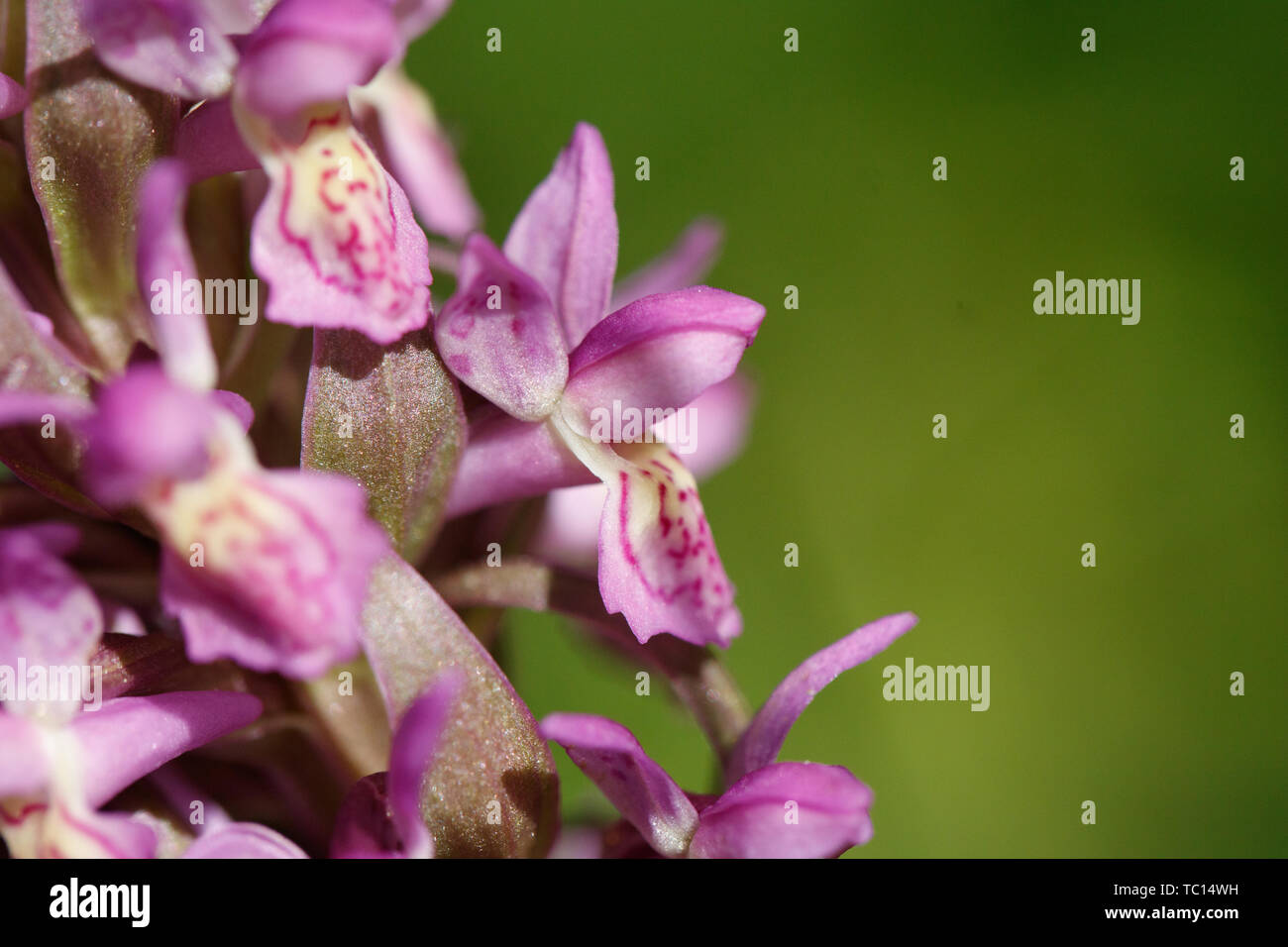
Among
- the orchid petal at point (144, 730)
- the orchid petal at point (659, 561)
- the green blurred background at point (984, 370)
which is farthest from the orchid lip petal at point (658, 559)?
the green blurred background at point (984, 370)

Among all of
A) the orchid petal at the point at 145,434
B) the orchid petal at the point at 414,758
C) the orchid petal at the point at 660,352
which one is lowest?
the orchid petal at the point at 414,758

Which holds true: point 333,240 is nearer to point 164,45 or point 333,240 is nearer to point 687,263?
point 164,45

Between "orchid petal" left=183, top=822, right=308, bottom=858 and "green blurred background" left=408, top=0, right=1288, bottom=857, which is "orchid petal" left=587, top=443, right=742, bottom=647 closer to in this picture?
"orchid petal" left=183, top=822, right=308, bottom=858

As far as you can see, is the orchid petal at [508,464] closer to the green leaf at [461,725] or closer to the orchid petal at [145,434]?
the green leaf at [461,725]

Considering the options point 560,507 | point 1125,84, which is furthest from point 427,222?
point 1125,84

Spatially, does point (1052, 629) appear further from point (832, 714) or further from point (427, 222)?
point (427, 222)

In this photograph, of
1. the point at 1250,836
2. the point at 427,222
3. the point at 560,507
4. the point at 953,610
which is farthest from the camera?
the point at 953,610
